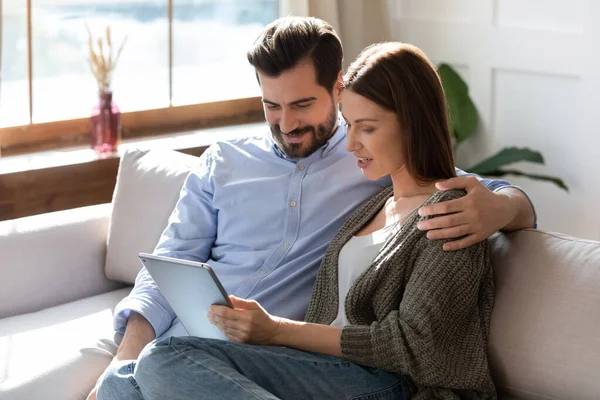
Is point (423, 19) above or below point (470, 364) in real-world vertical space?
above

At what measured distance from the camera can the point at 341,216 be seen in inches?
85.4

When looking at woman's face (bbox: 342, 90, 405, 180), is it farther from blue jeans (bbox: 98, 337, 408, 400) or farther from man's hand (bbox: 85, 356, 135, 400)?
man's hand (bbox: 85, 356, 135, 400)

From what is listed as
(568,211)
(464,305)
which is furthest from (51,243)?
(568,211)

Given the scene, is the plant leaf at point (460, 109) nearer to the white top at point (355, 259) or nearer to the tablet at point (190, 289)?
the white top at point (355, 259)

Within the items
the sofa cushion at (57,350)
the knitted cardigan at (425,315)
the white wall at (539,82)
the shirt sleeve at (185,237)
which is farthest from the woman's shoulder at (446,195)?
the white wall at (539,82)

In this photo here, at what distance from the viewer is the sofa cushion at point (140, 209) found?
2.57 metres

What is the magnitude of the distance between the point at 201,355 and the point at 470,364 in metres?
0.50

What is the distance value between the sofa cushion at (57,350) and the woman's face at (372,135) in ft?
2.53

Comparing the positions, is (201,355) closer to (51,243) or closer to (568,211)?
(51,243)

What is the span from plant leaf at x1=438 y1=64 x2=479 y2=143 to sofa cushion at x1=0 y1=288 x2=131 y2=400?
165 cm

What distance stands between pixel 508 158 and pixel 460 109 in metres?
0.31


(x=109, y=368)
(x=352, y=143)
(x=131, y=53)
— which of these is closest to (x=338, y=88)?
(x=352, y=143)

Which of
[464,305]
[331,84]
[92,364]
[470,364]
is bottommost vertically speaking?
[92,364]

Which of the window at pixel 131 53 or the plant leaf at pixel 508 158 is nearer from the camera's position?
the window at pixel 131 53
